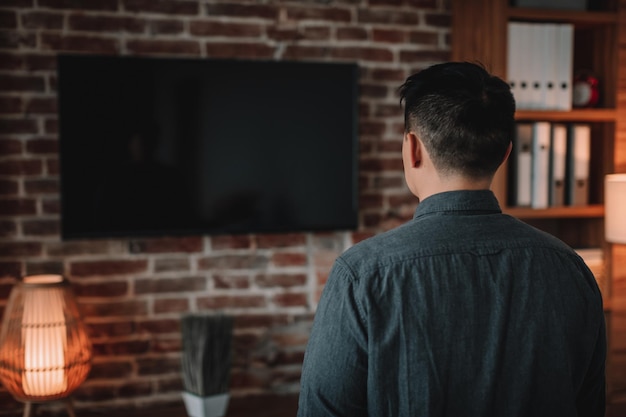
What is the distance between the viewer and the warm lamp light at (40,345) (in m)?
2.28

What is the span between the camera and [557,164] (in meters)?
2.72

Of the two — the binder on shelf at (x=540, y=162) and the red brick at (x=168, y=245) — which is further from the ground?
the binder on shelf at (x=540, y=162)

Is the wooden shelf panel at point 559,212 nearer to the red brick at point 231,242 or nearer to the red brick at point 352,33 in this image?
the red brick at point 352,33

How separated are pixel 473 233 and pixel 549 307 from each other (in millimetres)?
160

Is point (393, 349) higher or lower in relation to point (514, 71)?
lower

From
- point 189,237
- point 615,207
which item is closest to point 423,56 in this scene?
point 615,207

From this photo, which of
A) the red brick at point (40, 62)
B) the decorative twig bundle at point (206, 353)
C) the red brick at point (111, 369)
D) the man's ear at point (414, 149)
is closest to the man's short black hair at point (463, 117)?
the man's ear at point (414, 149)

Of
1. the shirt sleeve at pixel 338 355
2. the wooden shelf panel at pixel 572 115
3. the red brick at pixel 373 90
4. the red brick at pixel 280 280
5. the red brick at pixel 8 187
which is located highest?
the red brick at pixel 373 90

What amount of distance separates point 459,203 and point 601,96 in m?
2.12

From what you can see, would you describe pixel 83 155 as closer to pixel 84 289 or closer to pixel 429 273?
pixel 84 289

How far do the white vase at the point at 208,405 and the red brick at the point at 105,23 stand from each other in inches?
54.7

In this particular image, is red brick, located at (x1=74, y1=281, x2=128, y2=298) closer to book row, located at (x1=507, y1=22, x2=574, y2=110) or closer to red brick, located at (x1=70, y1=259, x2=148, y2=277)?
red brick, located at (x1=70, y1=259, x2=148, y2=277)

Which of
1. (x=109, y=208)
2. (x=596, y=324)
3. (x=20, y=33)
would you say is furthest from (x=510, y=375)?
(x=20, y=33)

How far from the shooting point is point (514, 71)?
266cm
